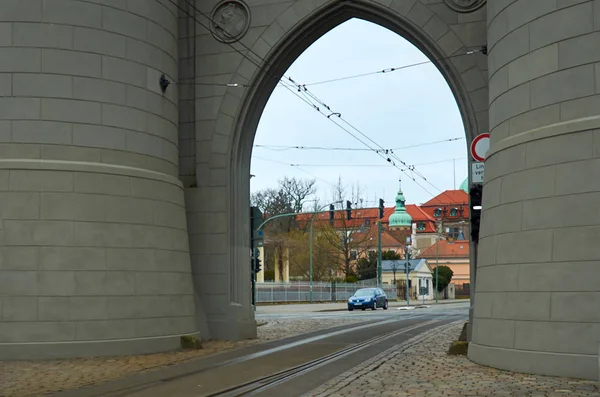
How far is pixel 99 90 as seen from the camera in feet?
49.3

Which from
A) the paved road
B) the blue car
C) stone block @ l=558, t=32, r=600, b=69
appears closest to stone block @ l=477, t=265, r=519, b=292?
the paved road

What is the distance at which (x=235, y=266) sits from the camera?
18.0 m

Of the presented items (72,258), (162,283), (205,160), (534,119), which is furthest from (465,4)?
(72,258)

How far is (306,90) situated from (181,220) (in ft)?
22.2

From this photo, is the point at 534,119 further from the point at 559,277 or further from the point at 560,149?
the point at 559,277

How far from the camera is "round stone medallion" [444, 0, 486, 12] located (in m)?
16.1

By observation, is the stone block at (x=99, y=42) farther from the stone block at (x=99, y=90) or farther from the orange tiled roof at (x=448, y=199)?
the orange tiled roof at (x=448, y=199)

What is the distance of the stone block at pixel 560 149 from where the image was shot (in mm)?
10727

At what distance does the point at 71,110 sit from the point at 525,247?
8.61 meters

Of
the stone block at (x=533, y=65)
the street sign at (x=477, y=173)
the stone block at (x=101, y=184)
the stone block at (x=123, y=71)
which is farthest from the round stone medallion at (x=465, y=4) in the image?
the stone block at (x=101, y=184)

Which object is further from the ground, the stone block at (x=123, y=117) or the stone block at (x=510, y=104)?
the stone block at (x=123, y=117)

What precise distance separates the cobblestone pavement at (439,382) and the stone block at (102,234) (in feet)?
17.1

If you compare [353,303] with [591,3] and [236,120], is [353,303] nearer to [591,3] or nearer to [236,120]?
[236,120]

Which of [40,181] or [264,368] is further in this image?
[40,181]
